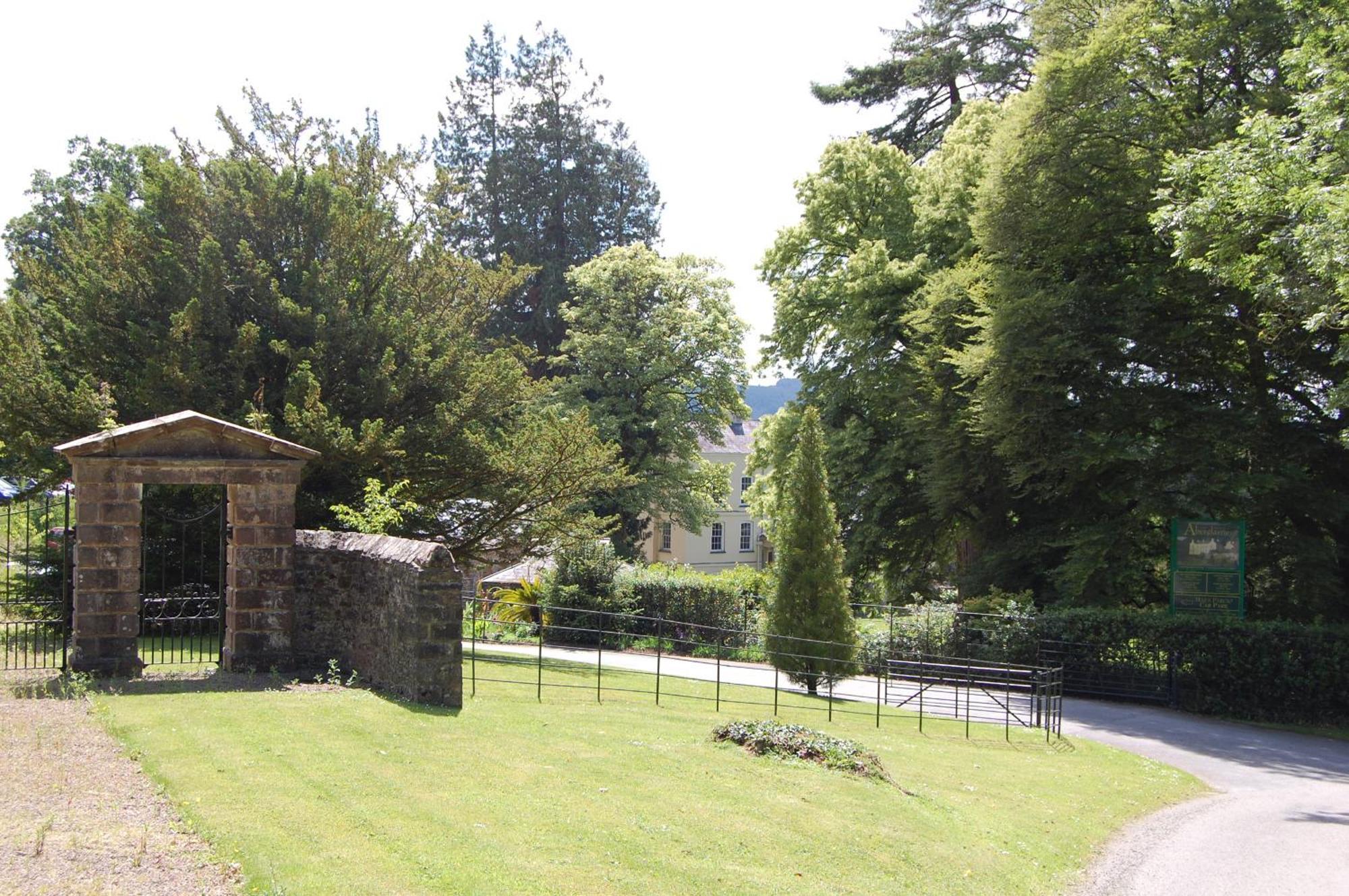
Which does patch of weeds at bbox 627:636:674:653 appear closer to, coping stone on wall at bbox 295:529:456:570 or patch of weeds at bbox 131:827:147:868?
coping stone on wall at bbox 295:529:456:570

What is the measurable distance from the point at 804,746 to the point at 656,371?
1227 inches

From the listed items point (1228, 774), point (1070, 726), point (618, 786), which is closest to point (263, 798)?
point (618, 786)

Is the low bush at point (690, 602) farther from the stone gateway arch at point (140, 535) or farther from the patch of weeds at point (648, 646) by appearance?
the stone gateway arch at point (140, 535)

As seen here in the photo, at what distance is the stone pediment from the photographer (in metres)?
12.9

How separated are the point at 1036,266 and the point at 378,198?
1573 cm

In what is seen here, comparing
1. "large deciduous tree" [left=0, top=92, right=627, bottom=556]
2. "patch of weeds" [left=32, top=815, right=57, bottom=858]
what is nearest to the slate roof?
"large deciduous tree" [left=0, top=92, right=627, bottom=556]

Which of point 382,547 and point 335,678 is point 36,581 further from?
point 382,547

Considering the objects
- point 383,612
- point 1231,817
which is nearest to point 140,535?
point 383,612

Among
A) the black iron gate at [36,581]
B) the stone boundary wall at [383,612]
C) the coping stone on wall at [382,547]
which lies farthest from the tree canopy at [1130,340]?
the black iron gate at [36,581]

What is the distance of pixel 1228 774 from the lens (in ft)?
53.5

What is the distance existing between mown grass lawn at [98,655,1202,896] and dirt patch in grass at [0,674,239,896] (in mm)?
210

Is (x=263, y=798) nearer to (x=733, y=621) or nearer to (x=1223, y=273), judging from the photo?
(x=1223, y=273)

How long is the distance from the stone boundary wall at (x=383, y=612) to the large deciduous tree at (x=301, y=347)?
5361 millimetres

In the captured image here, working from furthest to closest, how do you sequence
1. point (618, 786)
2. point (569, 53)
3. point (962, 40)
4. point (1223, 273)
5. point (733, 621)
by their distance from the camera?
point (569, 53)
point (962, 40)
point (733, 621)
point (1223, 273)
point (618, 786)
